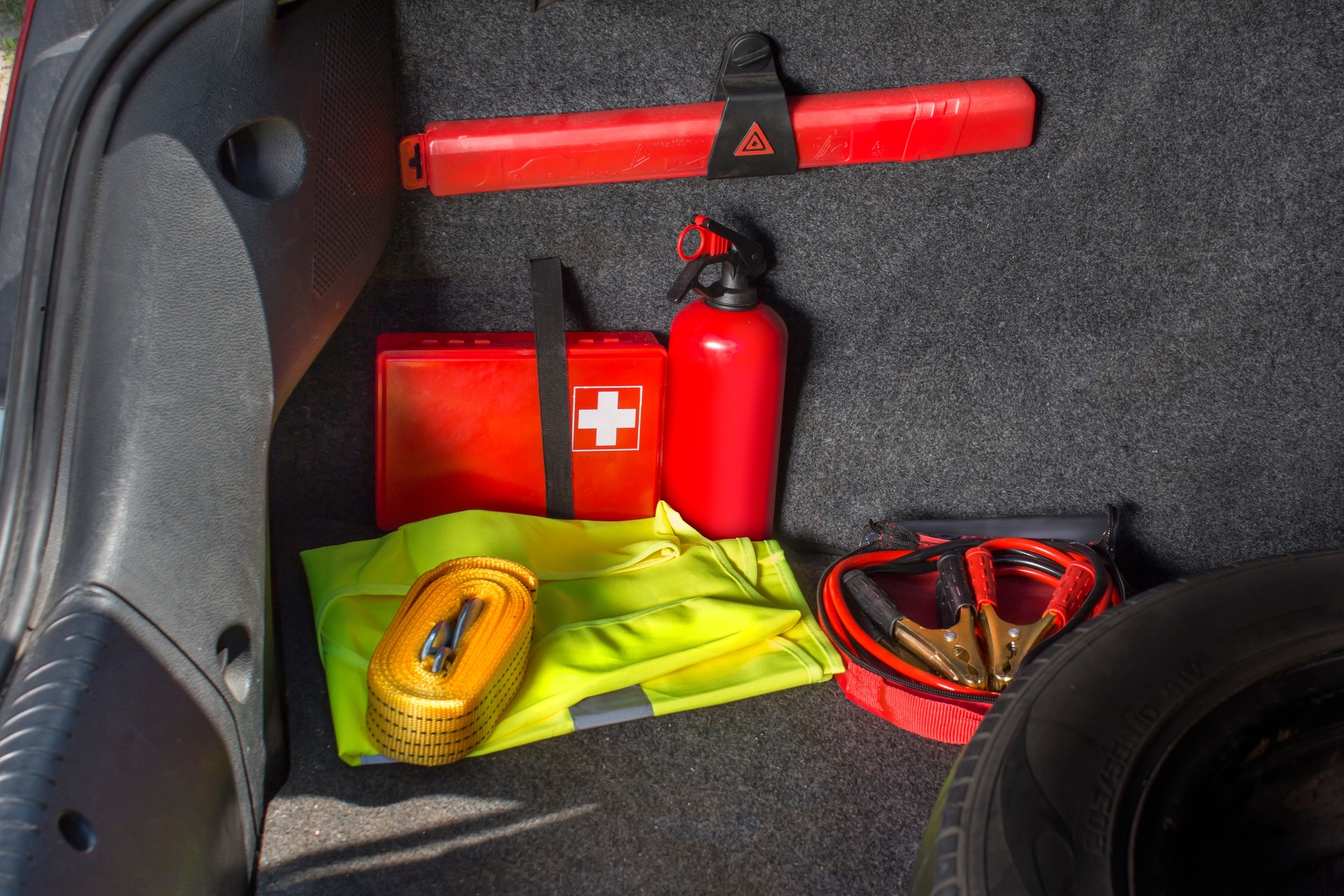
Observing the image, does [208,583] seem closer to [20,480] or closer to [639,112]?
[20,480]

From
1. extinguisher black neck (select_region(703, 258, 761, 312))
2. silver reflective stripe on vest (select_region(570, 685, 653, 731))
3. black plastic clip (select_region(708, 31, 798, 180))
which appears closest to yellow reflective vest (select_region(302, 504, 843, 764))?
silver reflective stripe on vest (select_region(570, 685, 653, 731))

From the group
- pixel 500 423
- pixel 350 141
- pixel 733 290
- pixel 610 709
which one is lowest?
pixel 610 709

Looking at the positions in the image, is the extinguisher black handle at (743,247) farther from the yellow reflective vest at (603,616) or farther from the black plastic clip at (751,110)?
the yellow reflective vest at (603,616)

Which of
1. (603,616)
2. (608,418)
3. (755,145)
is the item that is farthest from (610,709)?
(755,145)

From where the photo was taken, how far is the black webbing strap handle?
0.87 m

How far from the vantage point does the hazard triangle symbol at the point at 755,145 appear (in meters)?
0.81

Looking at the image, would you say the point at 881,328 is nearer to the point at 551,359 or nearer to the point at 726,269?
the point at 726,269

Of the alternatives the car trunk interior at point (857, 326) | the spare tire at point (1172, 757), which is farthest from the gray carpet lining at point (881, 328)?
the spare tire at point (1172, 757)

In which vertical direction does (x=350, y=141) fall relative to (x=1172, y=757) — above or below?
above

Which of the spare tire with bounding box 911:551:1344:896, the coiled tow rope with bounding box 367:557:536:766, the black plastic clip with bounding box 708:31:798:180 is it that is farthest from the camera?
the black plastic clip with bounding box 708:31:798:180

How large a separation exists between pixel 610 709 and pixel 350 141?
492 mm

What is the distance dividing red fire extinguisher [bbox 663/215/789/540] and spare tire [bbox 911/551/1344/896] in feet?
1.40

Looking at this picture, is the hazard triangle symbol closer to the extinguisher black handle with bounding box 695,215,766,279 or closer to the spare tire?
the extinguisher black handle with bounding box 695,215,766,279

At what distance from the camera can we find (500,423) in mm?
888
